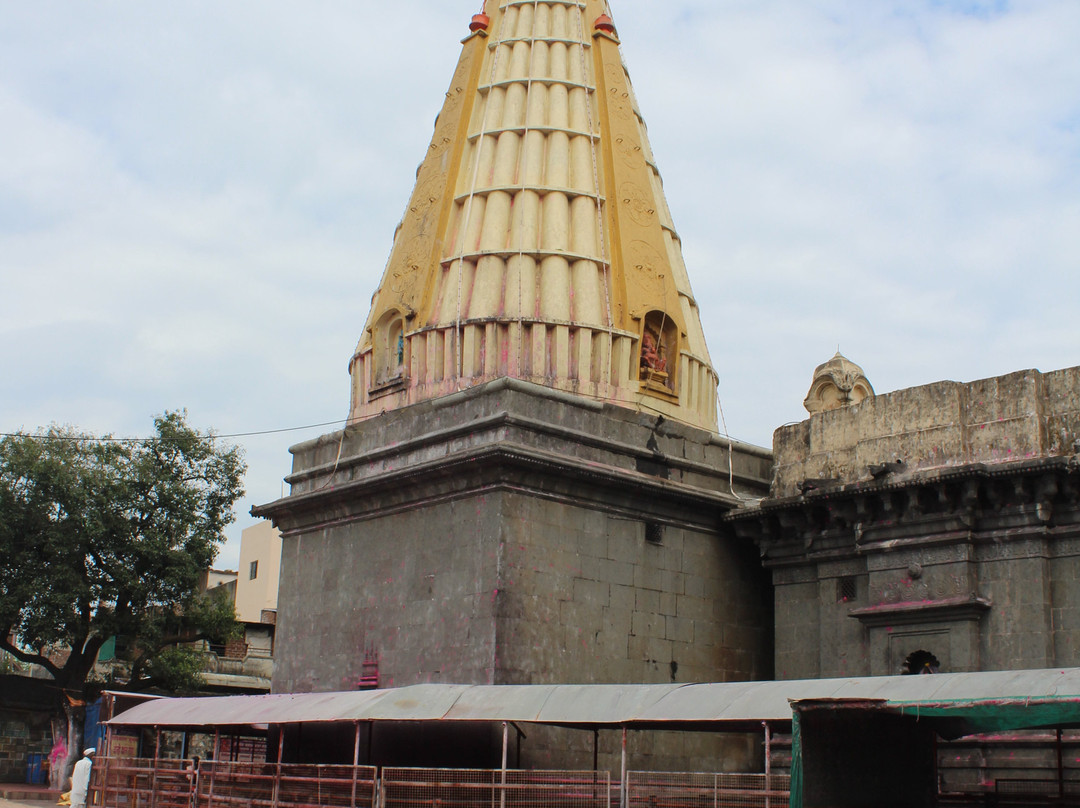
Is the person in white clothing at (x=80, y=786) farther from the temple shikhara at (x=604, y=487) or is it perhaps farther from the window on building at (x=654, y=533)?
the window on building at (x=654, y=533)

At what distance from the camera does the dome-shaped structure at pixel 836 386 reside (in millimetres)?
19203

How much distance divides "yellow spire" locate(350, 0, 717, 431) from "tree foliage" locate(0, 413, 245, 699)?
11401mm

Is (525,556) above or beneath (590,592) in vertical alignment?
above

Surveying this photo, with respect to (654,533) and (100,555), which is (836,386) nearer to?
(654,533)

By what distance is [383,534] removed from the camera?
17.5 m

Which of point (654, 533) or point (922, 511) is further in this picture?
point (654, 533)

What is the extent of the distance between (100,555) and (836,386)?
17.9 metres

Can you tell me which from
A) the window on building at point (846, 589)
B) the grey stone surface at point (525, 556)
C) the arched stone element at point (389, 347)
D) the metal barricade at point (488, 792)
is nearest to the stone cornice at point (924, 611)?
the window on building at point (846, 589)

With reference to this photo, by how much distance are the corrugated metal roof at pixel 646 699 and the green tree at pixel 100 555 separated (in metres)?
14.3

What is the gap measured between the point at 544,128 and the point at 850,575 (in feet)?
26.9

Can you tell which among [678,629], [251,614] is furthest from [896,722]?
[251,614]

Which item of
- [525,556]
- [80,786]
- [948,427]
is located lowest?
[80,786]

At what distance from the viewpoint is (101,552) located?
29.1m

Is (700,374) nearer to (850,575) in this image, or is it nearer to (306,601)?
(850,575)
